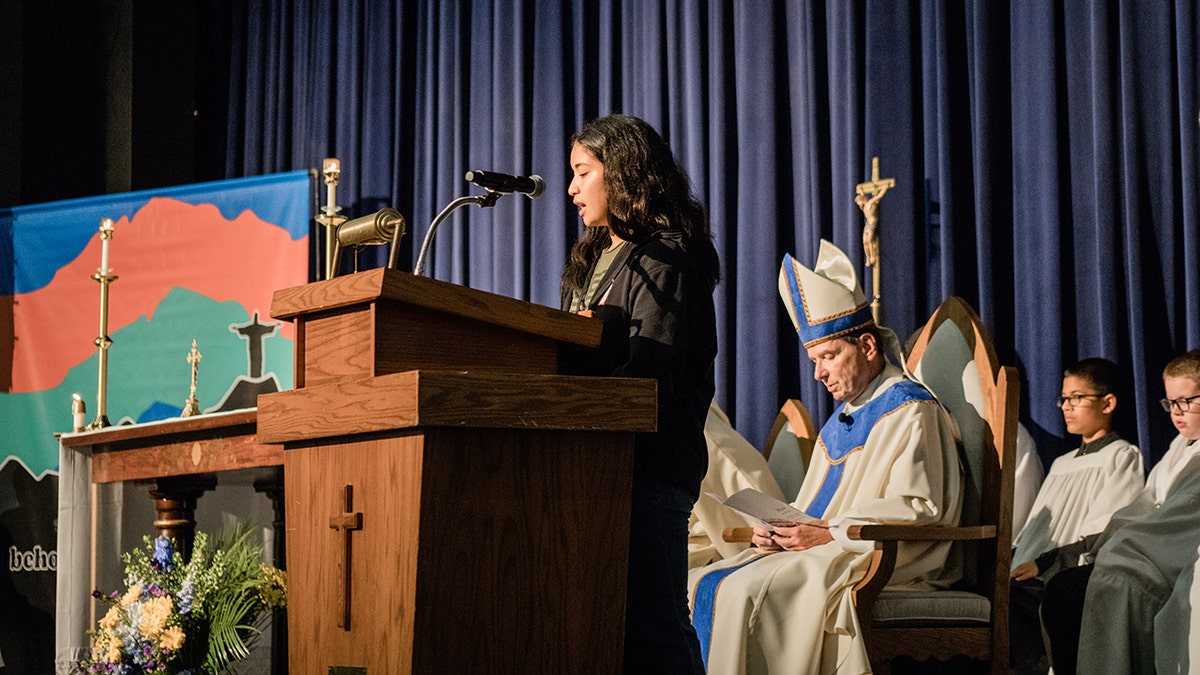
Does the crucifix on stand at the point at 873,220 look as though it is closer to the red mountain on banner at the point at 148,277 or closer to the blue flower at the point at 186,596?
the red mountain on banner at the point at 148,277

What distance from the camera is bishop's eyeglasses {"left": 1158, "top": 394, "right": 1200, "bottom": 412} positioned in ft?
12.6

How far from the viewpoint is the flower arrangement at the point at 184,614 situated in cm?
309

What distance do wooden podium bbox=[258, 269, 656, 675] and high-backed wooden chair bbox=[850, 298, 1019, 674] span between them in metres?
1.47

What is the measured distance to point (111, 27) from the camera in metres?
6.87

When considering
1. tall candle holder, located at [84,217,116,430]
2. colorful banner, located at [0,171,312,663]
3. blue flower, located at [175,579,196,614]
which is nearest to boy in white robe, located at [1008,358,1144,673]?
blue flower, located at [175,579,196,614]

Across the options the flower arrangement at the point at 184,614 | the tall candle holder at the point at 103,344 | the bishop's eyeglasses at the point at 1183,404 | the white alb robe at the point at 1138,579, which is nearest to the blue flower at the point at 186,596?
the flower arrangement at the point at 184,614

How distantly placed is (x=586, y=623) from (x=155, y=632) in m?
1.52

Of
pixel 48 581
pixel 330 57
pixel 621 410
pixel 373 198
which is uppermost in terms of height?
pixel 330 57

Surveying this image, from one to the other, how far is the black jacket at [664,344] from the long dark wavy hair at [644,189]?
0.14 feet

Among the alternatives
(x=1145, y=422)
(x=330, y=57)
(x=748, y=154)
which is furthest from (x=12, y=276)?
(x=1145, y=422)

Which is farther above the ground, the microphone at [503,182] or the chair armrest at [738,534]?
the microphone at [503,182]

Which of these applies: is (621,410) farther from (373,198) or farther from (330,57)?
(330,57)

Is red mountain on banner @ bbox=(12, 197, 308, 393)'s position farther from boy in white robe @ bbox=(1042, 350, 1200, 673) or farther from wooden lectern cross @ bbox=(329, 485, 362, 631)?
wooden lectern cross @ bbox=(329, 485, 362, 631)

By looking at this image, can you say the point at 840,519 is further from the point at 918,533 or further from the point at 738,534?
the point at 738,534
